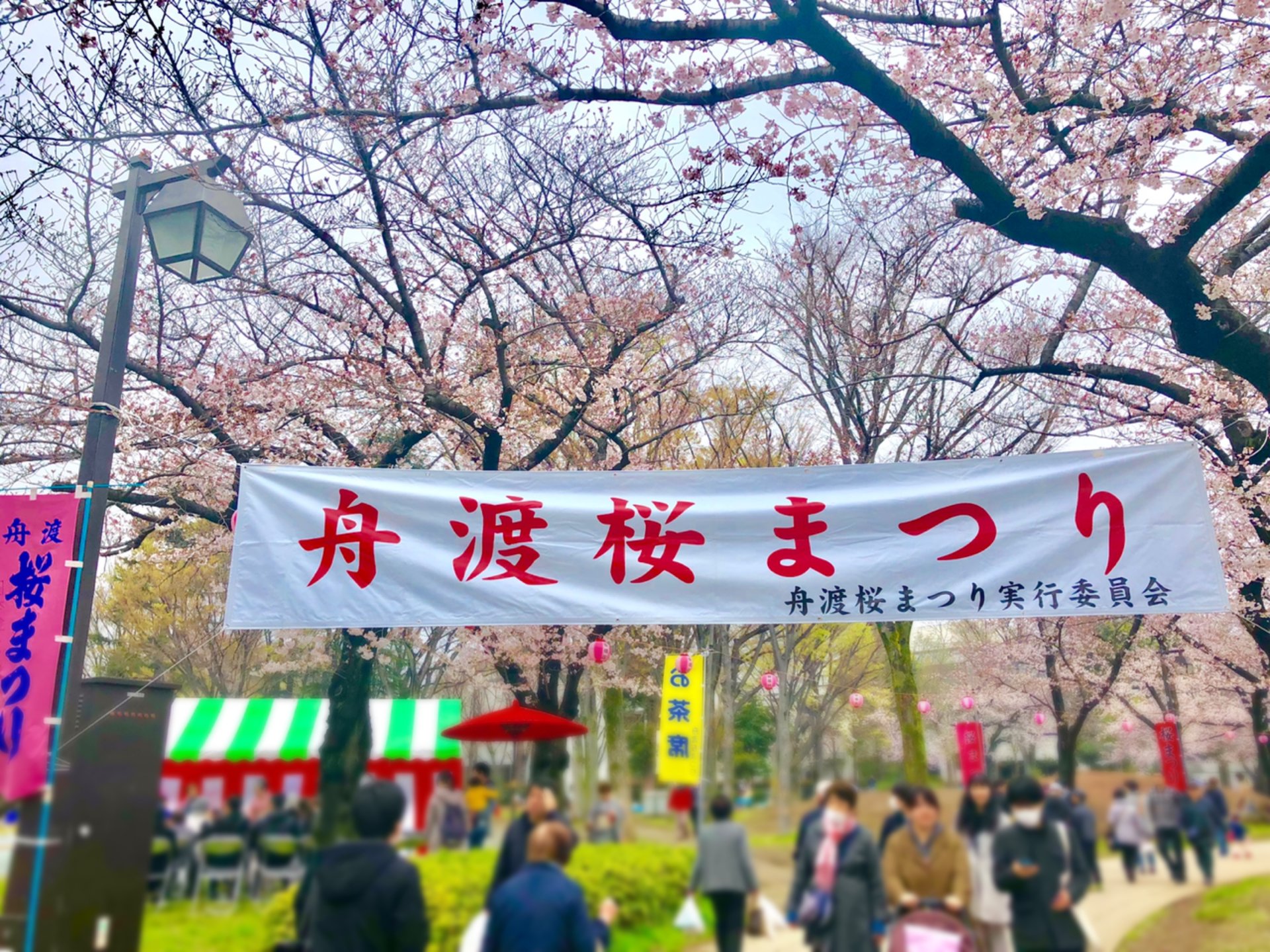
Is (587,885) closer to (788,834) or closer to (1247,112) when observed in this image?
(788,834)

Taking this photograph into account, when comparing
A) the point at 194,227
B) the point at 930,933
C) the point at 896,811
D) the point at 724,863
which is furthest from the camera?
the point at 194,227

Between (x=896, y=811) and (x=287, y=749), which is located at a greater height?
(x=287, y=749)

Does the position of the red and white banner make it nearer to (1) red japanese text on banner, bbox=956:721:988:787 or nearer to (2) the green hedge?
(2) the green hedge

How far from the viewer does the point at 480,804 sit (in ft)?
13.1

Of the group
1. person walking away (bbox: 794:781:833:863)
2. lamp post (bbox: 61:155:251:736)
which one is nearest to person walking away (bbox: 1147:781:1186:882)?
person walking away (bbox: 794:781:833:863)

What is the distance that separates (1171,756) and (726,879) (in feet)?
6.89

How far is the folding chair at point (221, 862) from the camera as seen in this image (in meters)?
3.84

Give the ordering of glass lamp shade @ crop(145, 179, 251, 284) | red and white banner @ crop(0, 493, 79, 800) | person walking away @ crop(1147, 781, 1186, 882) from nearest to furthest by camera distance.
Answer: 1. person walking away @ crop(1147, 781, 1186, 882)
2. red and white banner @ crop(0, 493, 79, 800)
3. glass lamp shade @ crop(145, 179, 251, 284)

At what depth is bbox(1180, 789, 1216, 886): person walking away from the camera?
3.77m

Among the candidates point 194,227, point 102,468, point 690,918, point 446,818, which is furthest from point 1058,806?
point 194,227

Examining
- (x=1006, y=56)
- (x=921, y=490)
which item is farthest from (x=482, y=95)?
(x=921, y=490)

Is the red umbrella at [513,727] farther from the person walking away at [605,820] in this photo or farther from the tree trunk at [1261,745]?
the tree trunk at [1261,745]

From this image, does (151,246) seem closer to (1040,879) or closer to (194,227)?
(194,227)

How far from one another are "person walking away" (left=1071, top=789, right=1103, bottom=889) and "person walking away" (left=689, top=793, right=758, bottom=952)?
52.8 inches
